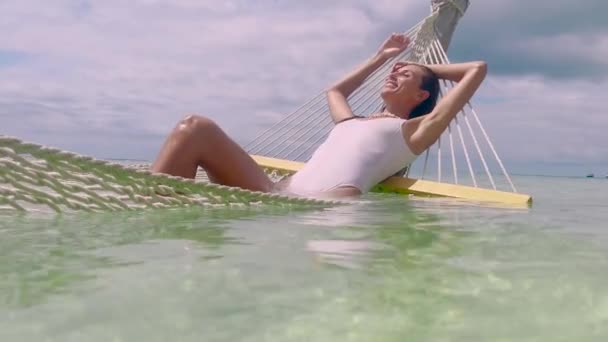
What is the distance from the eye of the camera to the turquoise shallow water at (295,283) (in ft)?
2.31

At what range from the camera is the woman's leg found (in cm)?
241

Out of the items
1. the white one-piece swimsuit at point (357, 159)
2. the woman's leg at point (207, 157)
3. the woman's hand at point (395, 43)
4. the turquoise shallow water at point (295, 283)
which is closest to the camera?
the turquoise shallow water at point (295, 283)

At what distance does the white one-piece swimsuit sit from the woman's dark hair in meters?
0.31

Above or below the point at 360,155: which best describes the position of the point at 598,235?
below

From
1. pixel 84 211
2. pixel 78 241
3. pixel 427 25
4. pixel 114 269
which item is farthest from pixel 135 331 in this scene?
pixel 427 25

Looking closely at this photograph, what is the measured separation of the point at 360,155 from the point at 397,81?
61 cm

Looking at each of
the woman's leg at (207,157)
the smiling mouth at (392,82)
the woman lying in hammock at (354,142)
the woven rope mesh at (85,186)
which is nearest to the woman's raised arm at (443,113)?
the woman lying in hammock at (354,142)

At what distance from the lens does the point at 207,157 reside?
2.50 m

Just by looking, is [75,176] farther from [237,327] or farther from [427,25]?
[427,25]

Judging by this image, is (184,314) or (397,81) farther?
(397,81)

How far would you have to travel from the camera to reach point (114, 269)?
3.33 feet

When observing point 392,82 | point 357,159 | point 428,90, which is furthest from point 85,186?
point 428,90

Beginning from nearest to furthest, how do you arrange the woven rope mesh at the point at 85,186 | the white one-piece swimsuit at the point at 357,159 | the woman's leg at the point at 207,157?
the woven rope mesh at the point at 85,186 < the woman's leg at the point at 207,157 < the white one-piece swimsuit at the point at 357,159

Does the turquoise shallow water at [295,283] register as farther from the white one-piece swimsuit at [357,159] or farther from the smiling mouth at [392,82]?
the smiling mouth at [392,82]
